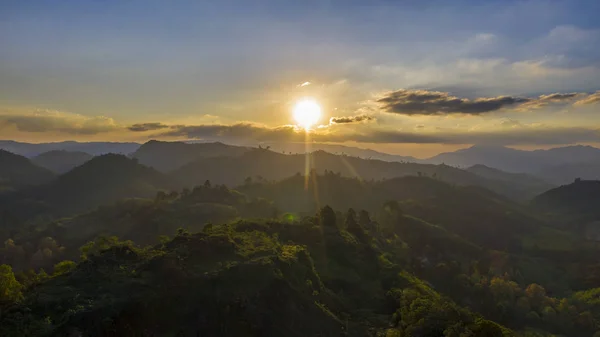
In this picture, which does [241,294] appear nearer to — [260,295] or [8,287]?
[260,295]

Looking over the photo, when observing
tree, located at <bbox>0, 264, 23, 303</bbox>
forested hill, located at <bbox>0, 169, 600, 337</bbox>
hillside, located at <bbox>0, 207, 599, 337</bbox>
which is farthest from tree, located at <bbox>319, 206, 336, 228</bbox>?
tree, located at <bbox>0, 264, 23, 303</bbox>

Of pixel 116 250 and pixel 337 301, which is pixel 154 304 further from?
pixel 337 301

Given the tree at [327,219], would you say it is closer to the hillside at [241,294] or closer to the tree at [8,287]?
the hillside at [241,294]

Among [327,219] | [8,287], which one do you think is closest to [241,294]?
[8,287]

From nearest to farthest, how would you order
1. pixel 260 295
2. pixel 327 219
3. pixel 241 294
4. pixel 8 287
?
pixel 241 294, pixel 260 295, pixel 8 287, pixel 327 219

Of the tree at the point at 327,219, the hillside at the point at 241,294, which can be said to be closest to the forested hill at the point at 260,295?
the hillside at the point at 241,294

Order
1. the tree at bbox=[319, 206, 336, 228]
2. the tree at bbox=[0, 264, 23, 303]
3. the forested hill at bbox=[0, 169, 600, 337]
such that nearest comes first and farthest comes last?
the forested hill at bbox=[0, 169, 600, 337] → the tree at bbox=[0, 264, 23, 303] → the tree at bbox=[319, 206, 336, 228]

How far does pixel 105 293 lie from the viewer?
4716 cm

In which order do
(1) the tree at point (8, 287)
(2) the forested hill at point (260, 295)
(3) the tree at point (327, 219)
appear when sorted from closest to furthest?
(2) the forested hill at point (260, 295)
(1) the tree at point (8, 287)
(3) the tree at point (327, 219)

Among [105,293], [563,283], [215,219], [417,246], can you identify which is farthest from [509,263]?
[105,293]

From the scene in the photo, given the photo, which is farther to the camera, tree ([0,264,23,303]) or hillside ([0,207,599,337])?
tree ([0,264,23,303])

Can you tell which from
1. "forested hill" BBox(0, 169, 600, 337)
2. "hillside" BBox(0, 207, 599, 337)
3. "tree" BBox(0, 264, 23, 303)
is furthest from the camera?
"tree" BBox(0, 264, 23, 303)

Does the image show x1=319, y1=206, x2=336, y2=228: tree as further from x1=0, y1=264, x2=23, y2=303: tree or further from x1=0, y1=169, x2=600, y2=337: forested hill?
x1=0, y1=264, x2=23, y2=303: tree

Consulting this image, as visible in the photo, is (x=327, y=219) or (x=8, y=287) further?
(x=327, y=219)
